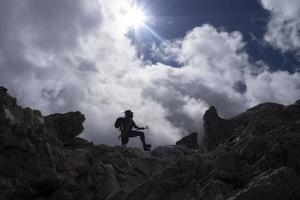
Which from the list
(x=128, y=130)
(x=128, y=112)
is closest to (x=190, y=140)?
(x=128, y=130)

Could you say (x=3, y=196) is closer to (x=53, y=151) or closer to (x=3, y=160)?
(x=3, y=160)

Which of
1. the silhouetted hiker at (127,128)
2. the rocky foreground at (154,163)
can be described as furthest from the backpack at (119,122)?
the rocky foreground at (154,163)

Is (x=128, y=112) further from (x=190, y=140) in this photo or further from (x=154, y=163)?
(x=154, y=163)

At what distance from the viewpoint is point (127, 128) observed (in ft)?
132

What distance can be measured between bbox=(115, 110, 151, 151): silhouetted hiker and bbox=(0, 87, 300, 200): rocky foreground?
4.17m

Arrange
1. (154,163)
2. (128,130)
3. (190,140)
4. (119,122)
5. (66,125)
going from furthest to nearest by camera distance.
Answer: (119,122) → (190,140) → (128,130) → (66,125) → (154,163)

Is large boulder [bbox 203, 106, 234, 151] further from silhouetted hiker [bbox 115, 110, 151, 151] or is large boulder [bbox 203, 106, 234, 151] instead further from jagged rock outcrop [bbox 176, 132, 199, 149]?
silhouetted hiker [bbox 115, 110, 151, 151]

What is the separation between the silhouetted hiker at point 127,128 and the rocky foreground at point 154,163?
164 inches

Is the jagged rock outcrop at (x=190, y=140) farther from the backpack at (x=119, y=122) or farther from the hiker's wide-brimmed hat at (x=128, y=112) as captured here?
the backpack at (x=119, y=122)

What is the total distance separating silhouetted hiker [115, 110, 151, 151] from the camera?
1572 inches

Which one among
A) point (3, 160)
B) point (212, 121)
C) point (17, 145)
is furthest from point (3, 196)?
point (212, 121)

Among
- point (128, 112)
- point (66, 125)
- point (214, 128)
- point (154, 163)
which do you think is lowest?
point (154, 163)

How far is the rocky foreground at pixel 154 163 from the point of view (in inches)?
554

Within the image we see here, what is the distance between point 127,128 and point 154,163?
34.1 ft
